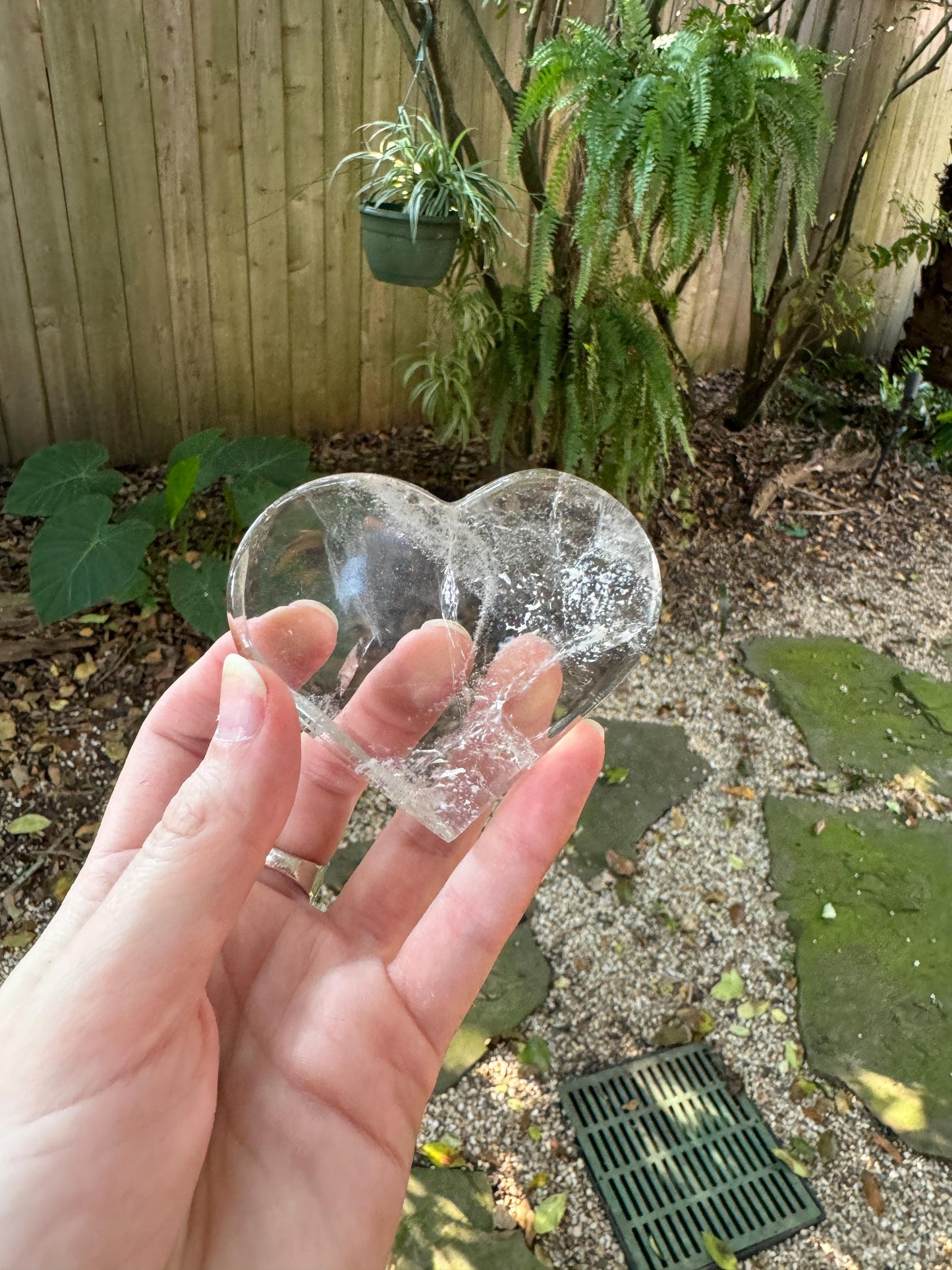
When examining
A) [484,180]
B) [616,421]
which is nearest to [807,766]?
[616,421]

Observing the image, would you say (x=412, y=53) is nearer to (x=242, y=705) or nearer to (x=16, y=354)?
(x=16, y=354)

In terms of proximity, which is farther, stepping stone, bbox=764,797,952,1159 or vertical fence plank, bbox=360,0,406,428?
vertical fence plank, bbox=360,0,406,428

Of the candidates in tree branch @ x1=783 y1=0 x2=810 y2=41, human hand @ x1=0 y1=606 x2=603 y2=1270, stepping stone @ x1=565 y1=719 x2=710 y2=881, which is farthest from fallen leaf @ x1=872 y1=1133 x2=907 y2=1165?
tree branch @ x1=783 y1=0 x2=810 y2=41

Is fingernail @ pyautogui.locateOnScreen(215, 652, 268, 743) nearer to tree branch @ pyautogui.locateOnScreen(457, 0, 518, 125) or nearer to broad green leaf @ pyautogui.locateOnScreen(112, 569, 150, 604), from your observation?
broad green leaf @ pyautogui.locateOnScreen(112, 569, 150, 604)

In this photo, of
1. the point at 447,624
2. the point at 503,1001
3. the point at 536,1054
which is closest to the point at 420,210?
the point at 447,624

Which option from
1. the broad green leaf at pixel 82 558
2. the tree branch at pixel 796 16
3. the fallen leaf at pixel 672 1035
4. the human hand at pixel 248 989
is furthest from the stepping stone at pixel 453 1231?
the tree branch at pixel 796 16

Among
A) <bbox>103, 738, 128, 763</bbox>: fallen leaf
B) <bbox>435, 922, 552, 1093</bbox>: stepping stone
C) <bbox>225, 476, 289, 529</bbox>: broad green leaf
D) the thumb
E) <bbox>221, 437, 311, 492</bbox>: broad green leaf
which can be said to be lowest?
<bbox>435, 922, 552, 1093</bbox>: stepping stone
